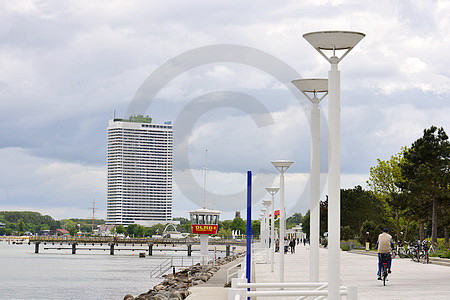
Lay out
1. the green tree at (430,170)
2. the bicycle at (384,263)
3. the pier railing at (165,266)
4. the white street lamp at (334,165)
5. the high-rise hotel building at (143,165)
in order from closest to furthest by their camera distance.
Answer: the white street lamp at (334,165)
the bicycle at (384,263)
the high-rise hotel building at (143,165)
the green tree at (430,170)
the pier railing at (165,266)

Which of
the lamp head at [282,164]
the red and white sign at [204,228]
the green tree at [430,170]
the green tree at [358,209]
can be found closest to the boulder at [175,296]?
the lamp head at [282,164]

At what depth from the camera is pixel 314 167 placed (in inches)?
569

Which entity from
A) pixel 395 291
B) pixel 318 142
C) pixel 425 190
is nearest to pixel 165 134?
pixel 425 190

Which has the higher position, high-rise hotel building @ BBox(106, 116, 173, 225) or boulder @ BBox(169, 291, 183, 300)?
high-rise hotel building @ BBox(106, 116, 173, 225)

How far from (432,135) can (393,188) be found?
42.3 ft

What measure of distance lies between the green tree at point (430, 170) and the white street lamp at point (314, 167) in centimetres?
3801

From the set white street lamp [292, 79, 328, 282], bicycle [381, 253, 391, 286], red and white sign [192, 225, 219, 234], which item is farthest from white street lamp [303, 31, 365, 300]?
red and white sign [192, 225, 219, 234]

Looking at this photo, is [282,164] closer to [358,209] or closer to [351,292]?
[351,292]

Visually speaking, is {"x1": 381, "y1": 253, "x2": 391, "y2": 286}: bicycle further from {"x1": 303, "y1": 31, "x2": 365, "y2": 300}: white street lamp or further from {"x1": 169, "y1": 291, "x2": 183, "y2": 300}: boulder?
{"x1": 303, "y1": 31, "x2": 365, "y2": 300}: white street lamp

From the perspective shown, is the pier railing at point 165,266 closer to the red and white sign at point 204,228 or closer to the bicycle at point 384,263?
the red and white sign at point 204,228

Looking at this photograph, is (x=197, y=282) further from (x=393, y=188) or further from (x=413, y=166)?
(x=393, y=188)

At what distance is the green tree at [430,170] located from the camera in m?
51.8

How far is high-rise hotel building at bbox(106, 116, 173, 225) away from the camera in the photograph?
4178cm

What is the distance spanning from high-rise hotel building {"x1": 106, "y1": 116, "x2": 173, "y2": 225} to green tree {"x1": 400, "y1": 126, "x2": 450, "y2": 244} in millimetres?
19058
